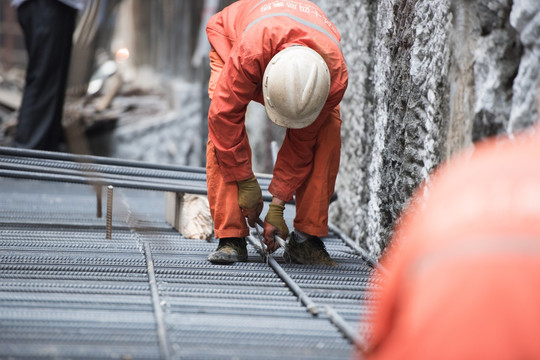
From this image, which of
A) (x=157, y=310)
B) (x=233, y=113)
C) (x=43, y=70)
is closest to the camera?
(x=157, y=310)

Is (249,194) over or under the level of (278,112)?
under

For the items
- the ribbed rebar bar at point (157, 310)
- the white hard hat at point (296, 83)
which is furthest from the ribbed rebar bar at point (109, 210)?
the white hard hat at point (296, 83)

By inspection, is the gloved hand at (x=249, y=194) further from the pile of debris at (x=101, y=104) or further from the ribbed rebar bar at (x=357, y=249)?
the pile of debris at (x=101, y=104)

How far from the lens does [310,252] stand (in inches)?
141

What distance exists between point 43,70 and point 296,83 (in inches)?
157

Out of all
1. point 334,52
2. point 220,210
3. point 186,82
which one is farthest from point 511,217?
point 186,82

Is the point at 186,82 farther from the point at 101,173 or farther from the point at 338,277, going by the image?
the point at 338,277

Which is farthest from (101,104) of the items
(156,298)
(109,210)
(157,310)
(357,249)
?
(157,310)

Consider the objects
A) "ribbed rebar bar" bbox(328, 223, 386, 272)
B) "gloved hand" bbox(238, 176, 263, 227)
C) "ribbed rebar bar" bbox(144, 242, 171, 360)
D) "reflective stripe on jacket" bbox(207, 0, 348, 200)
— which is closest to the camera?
"ribbed rebar bar" bbox(144, 242, 171, 360)

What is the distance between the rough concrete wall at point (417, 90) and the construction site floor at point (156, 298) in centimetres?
39

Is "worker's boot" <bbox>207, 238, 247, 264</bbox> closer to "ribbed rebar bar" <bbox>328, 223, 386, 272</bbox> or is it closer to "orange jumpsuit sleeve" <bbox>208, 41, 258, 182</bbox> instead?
"orange jumpsuit sleeve" <bbox>208, 41, 258, 182</bbox>

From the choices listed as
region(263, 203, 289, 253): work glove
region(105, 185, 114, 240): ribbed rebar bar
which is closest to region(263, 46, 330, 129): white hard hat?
region(263, 203, 289, 253): work glove

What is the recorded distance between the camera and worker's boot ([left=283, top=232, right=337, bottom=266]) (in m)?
3.59

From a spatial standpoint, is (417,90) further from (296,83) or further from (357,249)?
(357,249)
